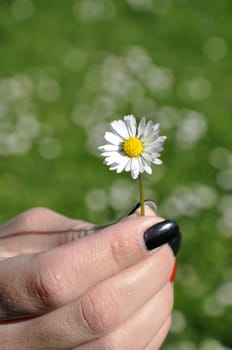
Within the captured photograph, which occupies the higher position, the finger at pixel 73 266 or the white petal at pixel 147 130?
the white petal at pixel 147 130

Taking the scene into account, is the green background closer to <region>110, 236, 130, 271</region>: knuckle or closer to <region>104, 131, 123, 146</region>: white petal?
<region>110, 236, 130, 271</region>: knuckle

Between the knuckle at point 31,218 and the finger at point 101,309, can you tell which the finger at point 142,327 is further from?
the knuckle at point 31,218

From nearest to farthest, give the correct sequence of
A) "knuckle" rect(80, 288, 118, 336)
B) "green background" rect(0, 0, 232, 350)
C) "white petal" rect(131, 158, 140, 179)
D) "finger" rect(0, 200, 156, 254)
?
"white petal" rect(131, 158, 140, 179) < "knuckle" rect(80, 288, 118, 336) < "finger" rect(0, 200, 156, 254) < "green background" rect(0, 0, 232, 350)

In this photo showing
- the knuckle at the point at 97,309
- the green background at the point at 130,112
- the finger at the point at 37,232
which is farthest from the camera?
the green background at the point at 130,112

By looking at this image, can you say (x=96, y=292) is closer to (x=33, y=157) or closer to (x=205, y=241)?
(x=205, y=241)

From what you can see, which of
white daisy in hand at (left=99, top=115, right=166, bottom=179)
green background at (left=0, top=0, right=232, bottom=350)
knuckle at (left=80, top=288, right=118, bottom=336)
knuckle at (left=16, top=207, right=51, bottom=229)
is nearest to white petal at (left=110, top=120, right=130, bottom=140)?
white daisy in hand at (left=99, top=115, right=166, bottom=179)

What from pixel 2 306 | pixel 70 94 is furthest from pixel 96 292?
pixel 70 94

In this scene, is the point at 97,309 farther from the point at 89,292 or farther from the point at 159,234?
the point at 159,234

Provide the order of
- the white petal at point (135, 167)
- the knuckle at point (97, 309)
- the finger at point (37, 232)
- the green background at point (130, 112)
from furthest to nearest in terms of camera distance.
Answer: the green background at point (130, 112) < the finger at point (37, 232) < the knuckle at point (97, 309) < the white petal at point (135, 167)

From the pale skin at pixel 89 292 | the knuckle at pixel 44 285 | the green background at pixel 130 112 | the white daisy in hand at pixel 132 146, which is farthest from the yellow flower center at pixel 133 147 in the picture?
the green background at pixel 130 112

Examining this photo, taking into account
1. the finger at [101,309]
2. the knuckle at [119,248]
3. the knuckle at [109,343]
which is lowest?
the knuckle at [109,343]
